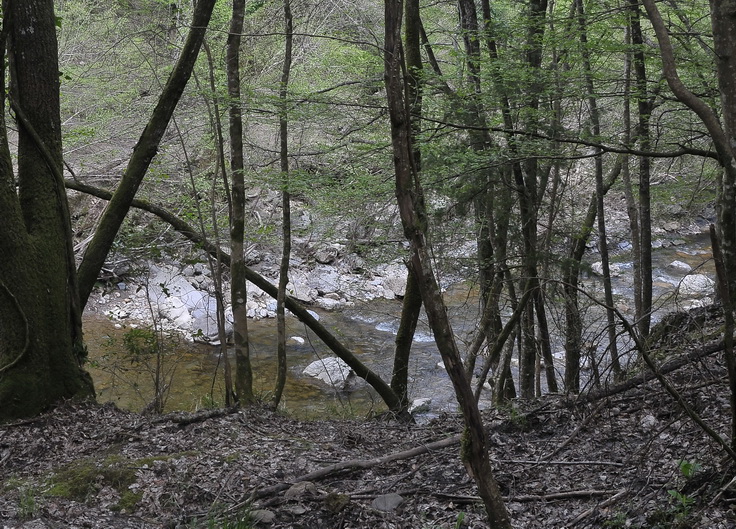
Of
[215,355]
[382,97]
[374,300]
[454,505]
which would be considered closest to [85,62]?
[215,355]

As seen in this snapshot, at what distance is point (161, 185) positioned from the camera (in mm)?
10922

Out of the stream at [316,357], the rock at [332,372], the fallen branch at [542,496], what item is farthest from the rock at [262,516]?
the rock at [332,372]

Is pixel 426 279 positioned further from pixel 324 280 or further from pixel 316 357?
pixel 324 280

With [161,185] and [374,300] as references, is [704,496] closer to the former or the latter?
[161,185]

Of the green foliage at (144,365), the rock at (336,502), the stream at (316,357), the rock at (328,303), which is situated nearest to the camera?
the rock at (336,502)

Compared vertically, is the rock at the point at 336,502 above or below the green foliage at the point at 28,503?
below

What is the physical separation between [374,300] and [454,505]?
11.6 metres

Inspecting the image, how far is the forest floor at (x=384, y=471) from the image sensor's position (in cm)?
304

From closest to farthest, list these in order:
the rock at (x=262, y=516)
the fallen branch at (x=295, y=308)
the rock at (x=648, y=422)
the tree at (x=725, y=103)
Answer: the tree at (x=725, y=103)
the rock at (x=262, y=516)
the rock at (x=648, y=422)
the fallen branch at (x=295, y=308)

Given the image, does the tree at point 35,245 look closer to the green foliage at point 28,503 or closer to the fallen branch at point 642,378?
the green foliage at point 28,503

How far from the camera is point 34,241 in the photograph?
473cm

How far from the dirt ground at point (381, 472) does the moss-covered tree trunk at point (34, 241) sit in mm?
299

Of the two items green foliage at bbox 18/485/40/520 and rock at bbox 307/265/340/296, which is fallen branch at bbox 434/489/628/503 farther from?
rock at bbox 307/265/340/296

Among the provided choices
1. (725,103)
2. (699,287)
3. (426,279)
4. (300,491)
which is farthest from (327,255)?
(426,279)
